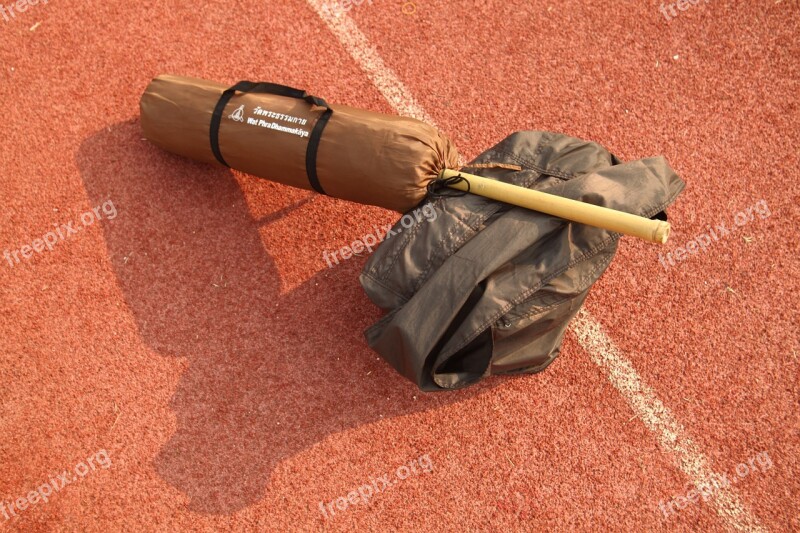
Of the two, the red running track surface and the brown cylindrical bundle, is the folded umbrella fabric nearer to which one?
the brown cylindrical bundle

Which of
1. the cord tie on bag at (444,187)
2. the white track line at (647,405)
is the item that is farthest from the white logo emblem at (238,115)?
the cord tie on bag at (444,187)

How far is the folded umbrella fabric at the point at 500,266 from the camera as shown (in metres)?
2.83

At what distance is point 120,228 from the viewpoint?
3.61 m

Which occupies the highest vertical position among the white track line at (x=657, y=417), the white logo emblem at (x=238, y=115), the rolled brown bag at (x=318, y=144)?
the white logo emblem at (x=238, y=115)

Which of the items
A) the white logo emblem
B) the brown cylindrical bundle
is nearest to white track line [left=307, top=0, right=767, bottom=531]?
the brown cylindrical bundle

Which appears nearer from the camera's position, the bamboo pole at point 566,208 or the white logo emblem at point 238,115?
the bamboo pole at point 566,208

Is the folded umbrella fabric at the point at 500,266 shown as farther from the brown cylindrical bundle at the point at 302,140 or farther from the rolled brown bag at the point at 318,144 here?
the brown cylindrical bundle at the point at 302,140

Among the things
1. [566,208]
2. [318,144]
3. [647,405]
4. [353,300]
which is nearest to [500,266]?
[566,208]

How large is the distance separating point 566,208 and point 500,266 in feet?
1.43

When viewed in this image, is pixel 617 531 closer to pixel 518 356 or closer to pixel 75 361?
pixel 518 356

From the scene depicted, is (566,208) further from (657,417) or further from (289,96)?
(289,96)

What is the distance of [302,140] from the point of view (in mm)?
3125

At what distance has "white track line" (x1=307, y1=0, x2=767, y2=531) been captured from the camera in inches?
127

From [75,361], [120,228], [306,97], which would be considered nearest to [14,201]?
[120,228]
